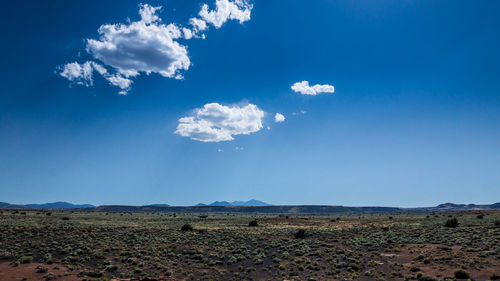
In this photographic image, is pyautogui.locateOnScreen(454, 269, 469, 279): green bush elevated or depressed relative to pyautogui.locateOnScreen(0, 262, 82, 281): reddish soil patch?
elevated

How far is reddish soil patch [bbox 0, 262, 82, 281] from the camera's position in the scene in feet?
70.9

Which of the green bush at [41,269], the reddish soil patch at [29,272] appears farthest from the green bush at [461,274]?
the green bush at [41,269]

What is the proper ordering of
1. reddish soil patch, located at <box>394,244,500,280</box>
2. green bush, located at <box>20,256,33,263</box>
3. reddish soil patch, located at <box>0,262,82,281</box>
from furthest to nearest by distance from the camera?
1. green bush, located at <box>20,256,33,263</box>
2. reddish soil patch, located at <box>394,244,500,280</box>
3. reddish soil patch, located at <box>0,262,82,281</box>

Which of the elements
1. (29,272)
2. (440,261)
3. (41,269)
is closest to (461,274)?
(440,261)

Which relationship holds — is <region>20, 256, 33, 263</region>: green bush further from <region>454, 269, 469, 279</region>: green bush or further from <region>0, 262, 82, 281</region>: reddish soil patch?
<region>454, 269, 469, 279</region>: green bush

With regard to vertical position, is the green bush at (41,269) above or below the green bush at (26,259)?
below

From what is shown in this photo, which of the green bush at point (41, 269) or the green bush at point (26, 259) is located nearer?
the green bush at point (41, 269)

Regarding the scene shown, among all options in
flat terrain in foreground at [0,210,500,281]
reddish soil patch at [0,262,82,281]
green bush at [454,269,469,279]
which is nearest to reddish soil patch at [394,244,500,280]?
flat terrain in foreground at [0,210,500,281]

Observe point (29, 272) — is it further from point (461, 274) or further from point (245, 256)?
point (461, 274)

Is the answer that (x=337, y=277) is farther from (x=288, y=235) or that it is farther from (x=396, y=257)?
(x=288, y=235)

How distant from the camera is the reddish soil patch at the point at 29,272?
21609 millimetres

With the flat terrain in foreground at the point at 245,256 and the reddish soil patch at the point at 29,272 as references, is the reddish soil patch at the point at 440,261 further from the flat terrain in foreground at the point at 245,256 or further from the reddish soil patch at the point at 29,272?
the reddish soil patch at the point at 29,272

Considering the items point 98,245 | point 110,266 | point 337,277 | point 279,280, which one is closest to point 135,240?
point 98,245

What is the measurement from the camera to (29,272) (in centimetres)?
2280
